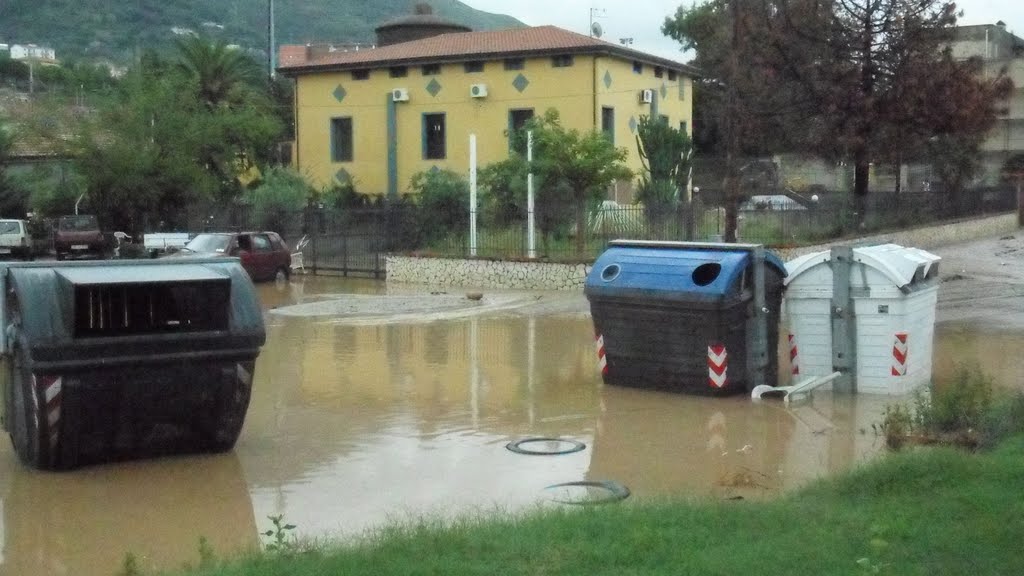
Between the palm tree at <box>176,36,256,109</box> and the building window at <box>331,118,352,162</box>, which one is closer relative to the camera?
the building window at <box>331,118,352,162</box>

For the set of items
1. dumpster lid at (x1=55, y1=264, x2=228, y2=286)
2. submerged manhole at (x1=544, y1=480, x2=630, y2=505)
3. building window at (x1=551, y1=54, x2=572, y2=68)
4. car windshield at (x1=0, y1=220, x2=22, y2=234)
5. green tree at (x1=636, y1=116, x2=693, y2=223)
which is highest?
building window at (x1=551, y1=54, x2=572, y2=68)

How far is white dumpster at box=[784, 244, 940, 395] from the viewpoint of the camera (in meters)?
13.0

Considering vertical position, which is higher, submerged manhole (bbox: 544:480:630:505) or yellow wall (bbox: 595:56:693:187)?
yellow wall (bbox: 595:56:693:187)

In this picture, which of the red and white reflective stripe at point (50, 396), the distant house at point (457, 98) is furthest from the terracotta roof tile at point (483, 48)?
the red and white reflective stripe at point (50, 396)

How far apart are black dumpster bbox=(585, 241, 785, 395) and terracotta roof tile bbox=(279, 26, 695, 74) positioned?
24.6 metres

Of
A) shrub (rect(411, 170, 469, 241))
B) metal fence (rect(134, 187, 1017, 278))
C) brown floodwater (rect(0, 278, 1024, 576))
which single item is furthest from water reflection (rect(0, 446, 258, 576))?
shrub (rect(411, 170, 469, 241))

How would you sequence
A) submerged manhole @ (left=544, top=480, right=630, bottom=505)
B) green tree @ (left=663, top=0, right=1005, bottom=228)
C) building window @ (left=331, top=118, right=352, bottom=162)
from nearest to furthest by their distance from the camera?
submerged manhole @ (left=544, top=480, right=630, bottom=505)
green tree @ (left=663, top=0, right=1005, bottom=228)
building window @ (left=331, top=118, right=352, bottom=162)

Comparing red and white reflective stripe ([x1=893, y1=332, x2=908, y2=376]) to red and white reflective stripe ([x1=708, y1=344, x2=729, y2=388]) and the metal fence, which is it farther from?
the metal fence

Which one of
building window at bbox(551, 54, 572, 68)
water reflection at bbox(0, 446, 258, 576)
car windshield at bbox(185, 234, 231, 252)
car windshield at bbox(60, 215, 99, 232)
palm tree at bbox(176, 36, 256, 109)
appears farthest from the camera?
palm tree at bbox(176, 36, 256, 109)

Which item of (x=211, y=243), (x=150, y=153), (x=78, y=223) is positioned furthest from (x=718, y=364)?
(x=150, y=153)

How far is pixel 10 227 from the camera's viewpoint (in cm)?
3925

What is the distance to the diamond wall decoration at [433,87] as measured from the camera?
40.5 metres

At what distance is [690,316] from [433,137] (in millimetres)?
28780

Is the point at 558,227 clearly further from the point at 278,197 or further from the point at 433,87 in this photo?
the point at 433,87
